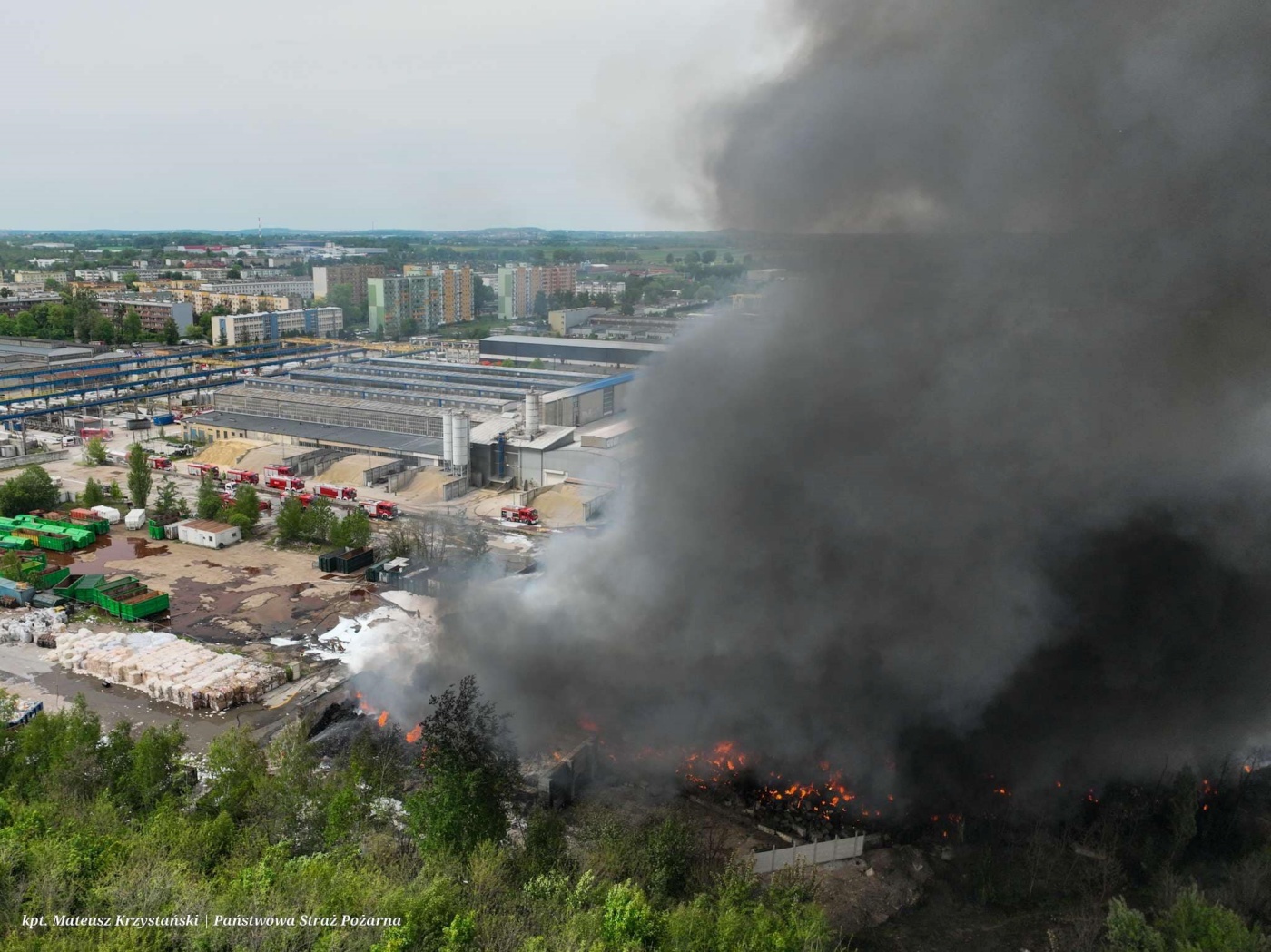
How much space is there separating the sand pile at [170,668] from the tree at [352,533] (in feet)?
16.1

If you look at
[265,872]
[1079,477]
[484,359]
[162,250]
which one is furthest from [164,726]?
[162,250]

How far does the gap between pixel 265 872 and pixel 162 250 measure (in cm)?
11792

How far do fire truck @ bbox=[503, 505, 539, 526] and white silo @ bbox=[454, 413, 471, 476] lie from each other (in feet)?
11.4

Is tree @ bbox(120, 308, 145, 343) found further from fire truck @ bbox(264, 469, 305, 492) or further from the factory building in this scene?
fire truck @ bbox(264, 469, 305, 492)

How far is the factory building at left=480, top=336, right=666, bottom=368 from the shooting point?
39719 millimetres

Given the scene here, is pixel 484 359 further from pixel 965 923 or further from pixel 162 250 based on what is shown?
pixel 162 250

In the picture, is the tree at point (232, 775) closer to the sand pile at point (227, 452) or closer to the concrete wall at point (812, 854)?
the concrete wall at point (812, 854)

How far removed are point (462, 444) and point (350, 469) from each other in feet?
13.3

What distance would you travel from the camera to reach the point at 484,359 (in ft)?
155

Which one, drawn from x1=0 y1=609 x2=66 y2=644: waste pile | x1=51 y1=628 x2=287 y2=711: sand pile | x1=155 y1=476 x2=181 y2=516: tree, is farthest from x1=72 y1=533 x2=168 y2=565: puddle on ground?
x1=51 y1=628 x2=287 y2=711: sand pile

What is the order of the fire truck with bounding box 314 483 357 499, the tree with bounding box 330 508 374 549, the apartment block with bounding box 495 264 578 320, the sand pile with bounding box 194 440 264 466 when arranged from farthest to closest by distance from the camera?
the apartment block with bounding box 495 264 578 320, the sand pile with bounding box 194 440 264 466, the fire truck with bounding box 314 483 357 499, the tree with bounding box 330 508 374 549

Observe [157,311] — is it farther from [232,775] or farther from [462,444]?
[232,775]

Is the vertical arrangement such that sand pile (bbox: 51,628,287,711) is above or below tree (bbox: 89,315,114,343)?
below

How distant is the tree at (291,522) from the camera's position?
22562mm
